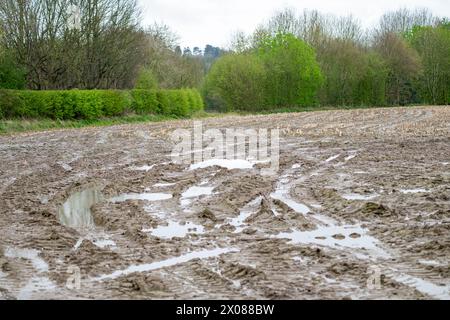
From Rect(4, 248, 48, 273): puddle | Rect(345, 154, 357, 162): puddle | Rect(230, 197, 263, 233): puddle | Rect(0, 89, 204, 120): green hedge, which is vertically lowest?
Rect(4, 248, 48, 273): puddle

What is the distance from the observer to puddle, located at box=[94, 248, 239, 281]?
5475 mm

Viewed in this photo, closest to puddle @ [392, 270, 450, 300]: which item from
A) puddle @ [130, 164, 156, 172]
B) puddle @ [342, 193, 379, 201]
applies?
puddle @ [342, 193, 379, 201]

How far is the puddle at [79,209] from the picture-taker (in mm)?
7879

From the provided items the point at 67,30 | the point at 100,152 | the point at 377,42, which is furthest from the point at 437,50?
the point at 100,152

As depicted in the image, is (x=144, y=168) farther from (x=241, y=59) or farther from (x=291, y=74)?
(x=291, y=74)

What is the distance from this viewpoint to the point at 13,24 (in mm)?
33500

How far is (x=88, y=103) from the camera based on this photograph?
104 feet

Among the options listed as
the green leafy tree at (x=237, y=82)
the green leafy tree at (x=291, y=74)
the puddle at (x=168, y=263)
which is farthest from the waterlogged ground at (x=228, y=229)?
the green leafy tree at (x=291, y=74)

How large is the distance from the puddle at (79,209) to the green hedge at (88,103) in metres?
18.4

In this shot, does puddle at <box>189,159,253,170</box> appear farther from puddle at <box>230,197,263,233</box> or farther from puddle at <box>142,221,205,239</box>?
puddle at <box>142,221,205,239</box>

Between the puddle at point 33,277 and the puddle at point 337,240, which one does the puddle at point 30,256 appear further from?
the puddle at point 337,240

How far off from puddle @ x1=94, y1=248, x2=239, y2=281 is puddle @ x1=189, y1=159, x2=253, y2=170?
642cm

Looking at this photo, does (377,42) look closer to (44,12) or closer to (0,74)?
(44,12)

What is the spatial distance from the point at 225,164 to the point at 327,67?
A: 4787cm
